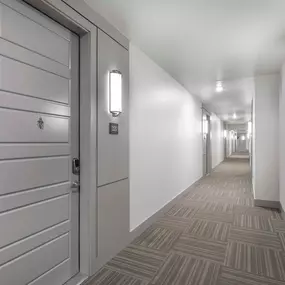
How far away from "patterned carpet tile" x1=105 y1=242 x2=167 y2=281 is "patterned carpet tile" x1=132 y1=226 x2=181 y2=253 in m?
0.12

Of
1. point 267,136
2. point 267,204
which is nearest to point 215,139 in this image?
point 267,136

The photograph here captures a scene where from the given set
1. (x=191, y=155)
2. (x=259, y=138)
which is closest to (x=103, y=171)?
(x=259, y=138)

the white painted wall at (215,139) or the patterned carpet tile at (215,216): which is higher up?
the white painted wall at (215,139)

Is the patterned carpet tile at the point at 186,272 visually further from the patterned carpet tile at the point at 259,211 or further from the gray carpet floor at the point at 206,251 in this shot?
the patterned carpet tile at the point at 259,211

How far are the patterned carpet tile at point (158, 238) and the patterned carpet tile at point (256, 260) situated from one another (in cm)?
72

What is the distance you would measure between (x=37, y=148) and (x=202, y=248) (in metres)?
2.26

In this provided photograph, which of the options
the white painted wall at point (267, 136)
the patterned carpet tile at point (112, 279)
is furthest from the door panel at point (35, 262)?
the white painted wall at point (267, 136)

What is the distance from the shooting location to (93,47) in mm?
2207

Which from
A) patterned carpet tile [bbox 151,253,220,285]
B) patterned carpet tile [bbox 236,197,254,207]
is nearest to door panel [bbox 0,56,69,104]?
patterned carpet tile [bbox 151,253,220,285]

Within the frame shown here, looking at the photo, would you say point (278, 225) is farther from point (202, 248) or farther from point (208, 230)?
point (202, 248)

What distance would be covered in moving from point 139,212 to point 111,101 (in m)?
1.69

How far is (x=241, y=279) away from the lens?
2102 mm

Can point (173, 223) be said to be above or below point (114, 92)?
below

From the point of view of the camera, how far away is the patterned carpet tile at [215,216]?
3.70m
